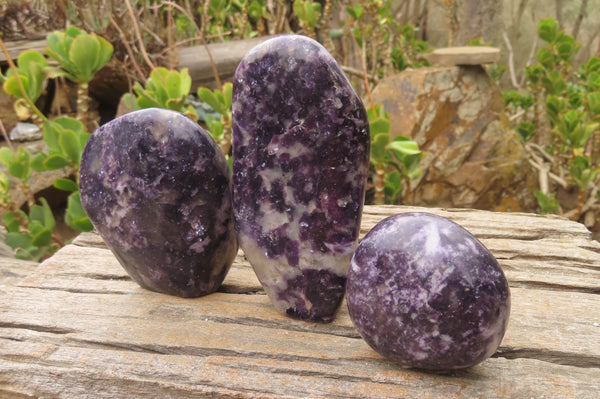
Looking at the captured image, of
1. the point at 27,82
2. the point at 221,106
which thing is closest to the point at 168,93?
the point at 221,106

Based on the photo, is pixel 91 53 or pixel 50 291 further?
pixel 91 53

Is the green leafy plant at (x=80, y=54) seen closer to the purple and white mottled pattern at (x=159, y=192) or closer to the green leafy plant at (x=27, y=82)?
the green leafy plant at (x=27, y=82)

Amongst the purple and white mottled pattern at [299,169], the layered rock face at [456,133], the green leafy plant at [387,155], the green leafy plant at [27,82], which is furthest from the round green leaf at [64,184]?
the layered rock face at [456,133]

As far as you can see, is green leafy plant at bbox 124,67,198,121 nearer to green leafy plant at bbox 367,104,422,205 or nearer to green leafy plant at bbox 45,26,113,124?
green leafy plant at bbox 45,26,113,124

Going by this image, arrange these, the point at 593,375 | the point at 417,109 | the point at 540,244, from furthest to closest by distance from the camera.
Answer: the point at 417,109 → the point at 540,244 → the point at 593,375

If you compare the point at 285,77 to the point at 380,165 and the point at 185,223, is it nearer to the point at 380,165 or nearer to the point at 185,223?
the point at 185,223

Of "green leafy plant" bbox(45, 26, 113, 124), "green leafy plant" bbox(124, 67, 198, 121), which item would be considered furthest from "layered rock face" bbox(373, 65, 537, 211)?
"green leafy plant" bbox(45, 26, 113, 124)

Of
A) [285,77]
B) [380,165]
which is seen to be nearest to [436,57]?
[380,165]
